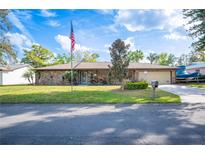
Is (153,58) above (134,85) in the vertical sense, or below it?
above

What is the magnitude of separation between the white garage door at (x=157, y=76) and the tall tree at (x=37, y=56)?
18750 mm

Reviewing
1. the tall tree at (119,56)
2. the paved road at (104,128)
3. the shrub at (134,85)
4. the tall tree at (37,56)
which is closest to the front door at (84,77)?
the tall tree at (119,56)

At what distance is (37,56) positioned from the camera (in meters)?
33.8

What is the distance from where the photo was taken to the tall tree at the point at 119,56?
14.2 metres

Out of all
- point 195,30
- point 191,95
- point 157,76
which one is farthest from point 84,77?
point 191,95

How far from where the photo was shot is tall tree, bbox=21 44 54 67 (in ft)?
109

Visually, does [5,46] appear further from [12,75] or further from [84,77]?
[12,75]

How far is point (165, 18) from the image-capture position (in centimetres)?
784

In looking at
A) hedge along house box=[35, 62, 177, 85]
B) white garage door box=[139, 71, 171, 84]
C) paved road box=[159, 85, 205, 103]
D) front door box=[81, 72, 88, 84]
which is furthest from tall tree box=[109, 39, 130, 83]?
front door box=[81, 72, 88, 84]

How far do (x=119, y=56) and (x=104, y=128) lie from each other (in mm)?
10173
